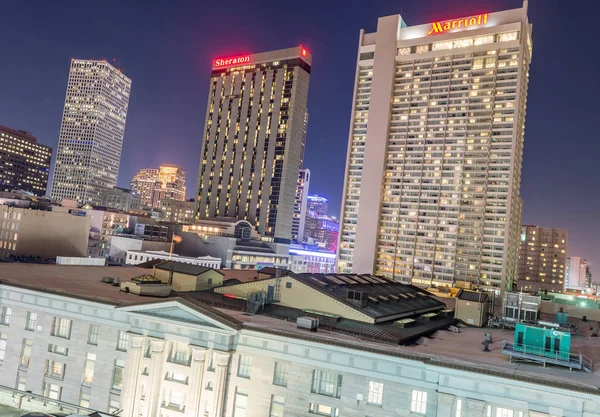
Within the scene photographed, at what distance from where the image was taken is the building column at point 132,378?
144ft

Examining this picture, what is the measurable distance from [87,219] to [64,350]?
118276 mm

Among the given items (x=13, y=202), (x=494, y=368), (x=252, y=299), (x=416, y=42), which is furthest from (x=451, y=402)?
(x=416, y=42)

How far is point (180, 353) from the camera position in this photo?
44.2 metres

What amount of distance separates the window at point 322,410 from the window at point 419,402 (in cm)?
634

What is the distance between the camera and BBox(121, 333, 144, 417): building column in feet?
144

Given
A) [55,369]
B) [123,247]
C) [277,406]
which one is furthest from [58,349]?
[123,247]

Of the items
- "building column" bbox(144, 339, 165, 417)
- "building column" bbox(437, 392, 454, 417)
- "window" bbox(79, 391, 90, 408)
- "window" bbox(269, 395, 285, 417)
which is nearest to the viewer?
"building column" bbox(437, 392, 454, 417)

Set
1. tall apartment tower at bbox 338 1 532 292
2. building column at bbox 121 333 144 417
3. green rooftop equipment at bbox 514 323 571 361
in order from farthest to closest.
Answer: tall apartment tower at bbox 338 1 532 292 < building column at bbox 121 333 144 417 < green rooftop equipment at bbox 514 323 571 361

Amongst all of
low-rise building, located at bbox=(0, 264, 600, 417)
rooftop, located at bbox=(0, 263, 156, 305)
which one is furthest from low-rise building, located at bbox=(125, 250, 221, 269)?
low-rise building, located at bbox=(0, 264, 600, 417)

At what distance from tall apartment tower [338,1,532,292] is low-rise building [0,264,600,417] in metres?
114

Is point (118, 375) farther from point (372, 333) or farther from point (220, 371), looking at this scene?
point (372, 333)

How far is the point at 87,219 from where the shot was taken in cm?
15725

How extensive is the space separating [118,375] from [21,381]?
1338 centimetres

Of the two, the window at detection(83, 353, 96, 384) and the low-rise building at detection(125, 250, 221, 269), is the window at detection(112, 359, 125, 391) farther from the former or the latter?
the low-rise building at detection(125, 250, 221, 269)
